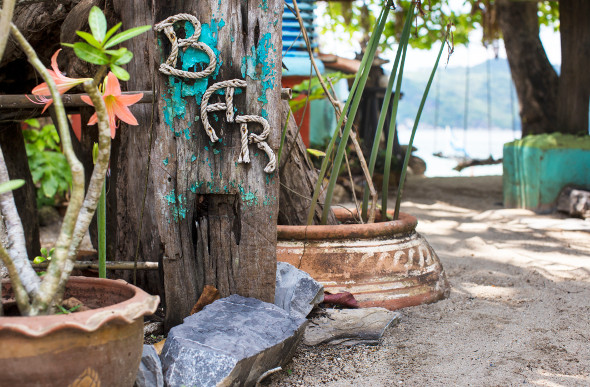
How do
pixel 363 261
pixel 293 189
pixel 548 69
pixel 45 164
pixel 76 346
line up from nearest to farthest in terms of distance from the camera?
pixel 76 346 → pixel 363 261 → pixel 293 189 → pixel 45 164 → pixel 548 69

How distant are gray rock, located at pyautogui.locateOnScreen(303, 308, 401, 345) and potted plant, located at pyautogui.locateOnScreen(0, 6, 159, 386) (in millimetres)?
815

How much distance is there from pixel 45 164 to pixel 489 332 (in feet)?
13.6

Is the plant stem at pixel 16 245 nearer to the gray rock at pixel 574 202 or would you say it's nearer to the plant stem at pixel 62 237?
the plant stem at pixel 62 237

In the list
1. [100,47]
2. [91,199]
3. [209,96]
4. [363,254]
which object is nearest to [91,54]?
[100,47]

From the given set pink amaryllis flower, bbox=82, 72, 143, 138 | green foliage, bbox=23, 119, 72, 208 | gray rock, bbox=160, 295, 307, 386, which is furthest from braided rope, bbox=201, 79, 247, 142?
green foliage, bbox=23, 119, 72, 208

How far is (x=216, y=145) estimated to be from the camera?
6.50 feet

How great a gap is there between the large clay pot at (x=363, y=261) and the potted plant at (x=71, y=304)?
3.58 feet

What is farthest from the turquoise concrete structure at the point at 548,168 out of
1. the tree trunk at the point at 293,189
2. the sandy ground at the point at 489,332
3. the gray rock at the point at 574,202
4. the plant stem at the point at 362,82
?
the plant stem at the point at 362,82

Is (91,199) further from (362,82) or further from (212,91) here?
(362,82)

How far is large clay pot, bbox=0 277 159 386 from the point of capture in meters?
1.17

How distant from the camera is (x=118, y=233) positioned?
2432 millimetres

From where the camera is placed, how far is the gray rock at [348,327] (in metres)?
2.08

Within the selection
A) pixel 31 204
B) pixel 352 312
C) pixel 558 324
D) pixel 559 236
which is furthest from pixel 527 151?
pixel 31 204

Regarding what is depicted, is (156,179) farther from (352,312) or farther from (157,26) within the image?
(352,312)
